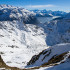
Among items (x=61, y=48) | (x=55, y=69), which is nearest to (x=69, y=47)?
(x=61, y=48)

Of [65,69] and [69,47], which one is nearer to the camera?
[65,69]

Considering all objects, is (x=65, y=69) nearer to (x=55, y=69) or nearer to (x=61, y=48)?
(x=55, y=69)

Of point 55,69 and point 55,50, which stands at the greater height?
point 55,69

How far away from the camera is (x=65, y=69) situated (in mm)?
21281

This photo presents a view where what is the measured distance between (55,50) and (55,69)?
107 feet

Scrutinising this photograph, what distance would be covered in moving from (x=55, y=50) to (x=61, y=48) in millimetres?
2830

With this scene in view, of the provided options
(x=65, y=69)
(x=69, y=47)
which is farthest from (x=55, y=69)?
(x=69, y=47)

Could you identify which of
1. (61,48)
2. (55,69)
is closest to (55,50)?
(61,48)

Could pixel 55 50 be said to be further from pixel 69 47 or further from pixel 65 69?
pixel 65 69

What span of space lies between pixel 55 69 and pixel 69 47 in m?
32.2

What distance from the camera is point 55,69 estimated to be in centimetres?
2219

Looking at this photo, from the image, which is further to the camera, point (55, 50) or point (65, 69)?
point (55, 50)

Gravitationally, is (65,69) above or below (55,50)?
above

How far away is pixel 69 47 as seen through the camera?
5234 centimetres
